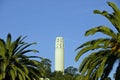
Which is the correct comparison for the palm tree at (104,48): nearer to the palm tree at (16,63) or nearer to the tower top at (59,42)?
the palm tree at (16,63)

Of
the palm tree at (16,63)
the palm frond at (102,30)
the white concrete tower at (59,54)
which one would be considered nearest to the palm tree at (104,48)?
the palm frond at (102,30)

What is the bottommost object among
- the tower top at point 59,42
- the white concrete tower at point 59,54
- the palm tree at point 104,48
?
the palm tree at point 104,48

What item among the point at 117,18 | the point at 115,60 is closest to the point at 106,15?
the point at 117,18

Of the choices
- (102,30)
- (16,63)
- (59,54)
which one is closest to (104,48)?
(102,30)

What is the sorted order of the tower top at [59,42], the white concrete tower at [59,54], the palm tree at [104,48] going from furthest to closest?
the tower top at [59,42] → the white concrete tower at [59,54] → the palm tree at [104,48]

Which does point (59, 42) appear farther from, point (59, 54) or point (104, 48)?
point (104, 48)

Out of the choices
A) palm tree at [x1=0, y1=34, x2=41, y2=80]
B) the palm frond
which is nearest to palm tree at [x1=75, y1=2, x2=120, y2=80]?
the palm frond

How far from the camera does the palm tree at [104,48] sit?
39.2 meters

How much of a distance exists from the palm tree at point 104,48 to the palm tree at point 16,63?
1029cm

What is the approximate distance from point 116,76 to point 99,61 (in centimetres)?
207

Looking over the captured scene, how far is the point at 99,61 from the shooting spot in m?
40.3

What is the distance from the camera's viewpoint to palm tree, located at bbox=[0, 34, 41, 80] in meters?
49.0

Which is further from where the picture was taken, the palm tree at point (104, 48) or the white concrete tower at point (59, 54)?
the white concrete tower at point (59, 54)

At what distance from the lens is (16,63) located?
165 feet
